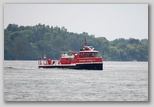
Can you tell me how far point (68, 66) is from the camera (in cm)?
1641

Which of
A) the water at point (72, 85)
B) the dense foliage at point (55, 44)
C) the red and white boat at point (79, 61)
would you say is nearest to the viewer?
the water at point (72, 85)

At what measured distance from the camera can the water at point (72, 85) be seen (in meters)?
13.3

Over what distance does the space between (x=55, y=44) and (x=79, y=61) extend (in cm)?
233

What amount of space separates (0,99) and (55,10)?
2054 millimetres

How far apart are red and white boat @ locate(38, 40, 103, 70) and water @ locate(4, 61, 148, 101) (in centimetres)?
26

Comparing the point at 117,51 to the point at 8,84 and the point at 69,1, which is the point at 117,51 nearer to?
the point at 69,1

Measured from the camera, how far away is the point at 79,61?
53.3ft

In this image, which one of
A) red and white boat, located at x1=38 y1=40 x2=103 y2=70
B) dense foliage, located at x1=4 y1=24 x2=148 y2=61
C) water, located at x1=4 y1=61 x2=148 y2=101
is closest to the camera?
water, located at x1=4 y1=61 x2=148 y2=101

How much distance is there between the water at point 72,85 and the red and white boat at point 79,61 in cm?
26

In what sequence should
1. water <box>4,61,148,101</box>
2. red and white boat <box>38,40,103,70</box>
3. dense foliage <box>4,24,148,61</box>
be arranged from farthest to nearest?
red and white boat <box>38,40,103,70</box>
dense foliage <box>4,24,148,61</box>
water <box>4,61,148,101</box>

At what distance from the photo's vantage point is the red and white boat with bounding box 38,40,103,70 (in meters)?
14.4

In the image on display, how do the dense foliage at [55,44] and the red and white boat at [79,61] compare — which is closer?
the dense foliage at [55,44]

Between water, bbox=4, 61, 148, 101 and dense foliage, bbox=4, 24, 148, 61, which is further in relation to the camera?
dense foliage, bbox=4, 24, 148, 61

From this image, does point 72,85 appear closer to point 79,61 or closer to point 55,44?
point 55,44
